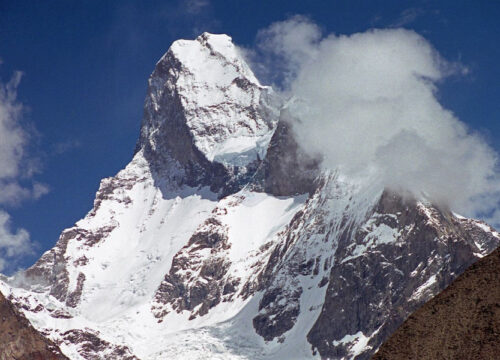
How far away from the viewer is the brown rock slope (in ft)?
238

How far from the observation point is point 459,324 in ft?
242

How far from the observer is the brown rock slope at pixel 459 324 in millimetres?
72500

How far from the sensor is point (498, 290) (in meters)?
74.0

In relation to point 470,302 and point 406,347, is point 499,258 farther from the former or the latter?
point 406,347

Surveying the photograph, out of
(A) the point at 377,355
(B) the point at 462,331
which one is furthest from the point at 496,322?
(A) the point at 377,355

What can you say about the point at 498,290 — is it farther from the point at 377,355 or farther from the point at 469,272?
the point at 377,355

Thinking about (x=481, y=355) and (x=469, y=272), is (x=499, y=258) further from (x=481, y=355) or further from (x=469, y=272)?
(x=481, y=355)

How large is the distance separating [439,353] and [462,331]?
6.21ft

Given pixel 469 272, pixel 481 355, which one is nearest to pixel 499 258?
pixel 469 272

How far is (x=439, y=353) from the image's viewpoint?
73062mm

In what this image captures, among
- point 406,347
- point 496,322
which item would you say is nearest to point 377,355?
point 406,347

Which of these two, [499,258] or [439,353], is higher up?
[499,258]

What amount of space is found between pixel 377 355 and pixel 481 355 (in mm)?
5998

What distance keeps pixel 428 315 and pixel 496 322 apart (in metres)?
4.59
